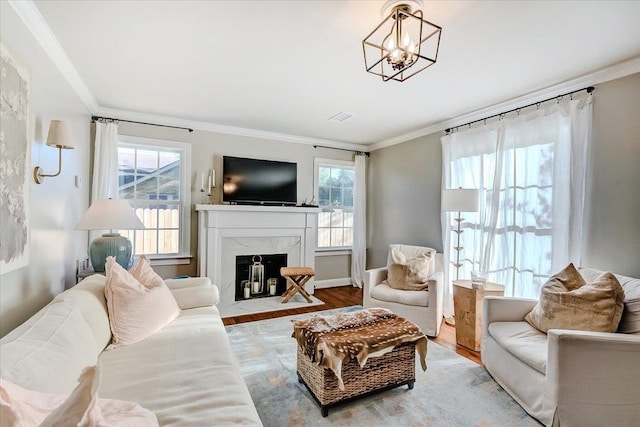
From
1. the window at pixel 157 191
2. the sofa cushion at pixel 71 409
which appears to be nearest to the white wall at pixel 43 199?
the window at pixel 157 191

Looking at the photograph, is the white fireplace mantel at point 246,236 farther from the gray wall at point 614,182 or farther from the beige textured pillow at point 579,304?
the gray wall at point 614,182

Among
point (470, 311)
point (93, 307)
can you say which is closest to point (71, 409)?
point (93, 307)

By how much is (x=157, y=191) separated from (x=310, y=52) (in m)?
2.85

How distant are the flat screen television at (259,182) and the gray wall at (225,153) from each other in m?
0.15

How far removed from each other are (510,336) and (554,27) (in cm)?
208

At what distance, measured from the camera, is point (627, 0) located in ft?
5.54

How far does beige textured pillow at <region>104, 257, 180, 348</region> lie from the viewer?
5.80 ft

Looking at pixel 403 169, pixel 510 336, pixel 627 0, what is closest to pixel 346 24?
pixel 627 0

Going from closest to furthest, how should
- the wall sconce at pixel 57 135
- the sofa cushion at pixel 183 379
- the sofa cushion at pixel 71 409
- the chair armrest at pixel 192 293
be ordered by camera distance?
the sofa cushion at pixel 71 409, the sofa cushion at pixel 183 379, the wall sconce at pixel 57 135, the chair armrest at pixel 192 293

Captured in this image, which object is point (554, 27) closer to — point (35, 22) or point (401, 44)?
point (401, 44)

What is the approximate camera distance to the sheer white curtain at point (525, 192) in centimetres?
263

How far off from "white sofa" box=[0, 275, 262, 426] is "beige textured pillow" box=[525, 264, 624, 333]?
2.01 metres

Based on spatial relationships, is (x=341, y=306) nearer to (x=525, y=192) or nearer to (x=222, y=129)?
(x=525, y=192)

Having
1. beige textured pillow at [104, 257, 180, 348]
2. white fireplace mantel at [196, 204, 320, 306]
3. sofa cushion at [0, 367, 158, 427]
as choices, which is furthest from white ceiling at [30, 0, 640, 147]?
sofa cushion at [0, 367, 158, 427]
